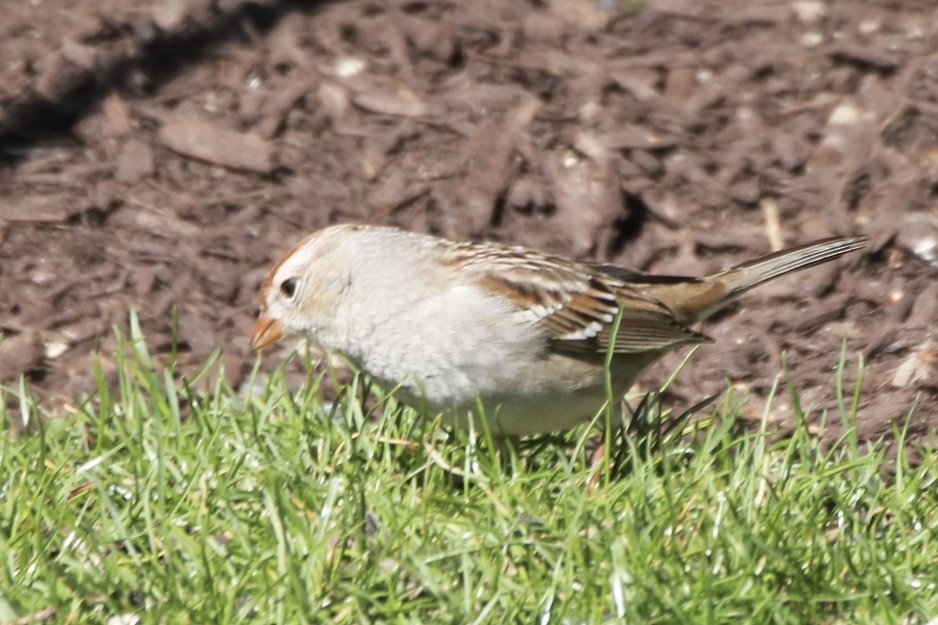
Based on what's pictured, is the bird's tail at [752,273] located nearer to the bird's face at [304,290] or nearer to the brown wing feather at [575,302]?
the brown wing feather at [575,302]

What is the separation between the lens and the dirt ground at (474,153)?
583cm

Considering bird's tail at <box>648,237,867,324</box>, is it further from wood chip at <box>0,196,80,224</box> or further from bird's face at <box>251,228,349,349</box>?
wood chip at <box>0,196,80,224</box>

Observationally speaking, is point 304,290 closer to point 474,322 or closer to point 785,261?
point 474,322

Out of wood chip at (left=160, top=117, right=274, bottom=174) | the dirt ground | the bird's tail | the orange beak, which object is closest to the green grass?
the orange beak

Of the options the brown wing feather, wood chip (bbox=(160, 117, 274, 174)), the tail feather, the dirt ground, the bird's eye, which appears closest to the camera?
the brown wing feather

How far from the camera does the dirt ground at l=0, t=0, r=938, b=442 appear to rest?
5.83 metres

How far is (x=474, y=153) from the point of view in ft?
21.5

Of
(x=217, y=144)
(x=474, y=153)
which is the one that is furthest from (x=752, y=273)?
(x=217, y=144)

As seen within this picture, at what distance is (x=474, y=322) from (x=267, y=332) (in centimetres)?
76

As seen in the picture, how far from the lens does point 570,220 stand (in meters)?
6.32

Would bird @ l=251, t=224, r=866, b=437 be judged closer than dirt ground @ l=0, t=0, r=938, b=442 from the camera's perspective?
Yes

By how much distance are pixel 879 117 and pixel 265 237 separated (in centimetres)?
275

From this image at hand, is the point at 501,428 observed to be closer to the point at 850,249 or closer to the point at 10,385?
the point at 850,249

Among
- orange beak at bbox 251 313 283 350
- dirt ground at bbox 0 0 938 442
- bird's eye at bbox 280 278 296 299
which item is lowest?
dirt ground at bbox 0 0 938 442
